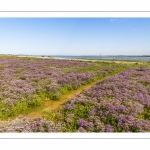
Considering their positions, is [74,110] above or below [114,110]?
below

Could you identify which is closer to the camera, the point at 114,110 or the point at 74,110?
the point at 114,110
